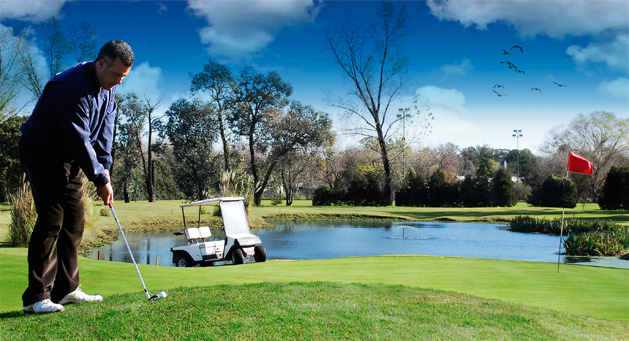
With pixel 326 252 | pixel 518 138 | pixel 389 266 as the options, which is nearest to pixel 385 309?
pixel 389 266

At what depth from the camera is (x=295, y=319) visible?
3.34m

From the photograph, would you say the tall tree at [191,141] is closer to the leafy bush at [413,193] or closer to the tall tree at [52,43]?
the tall tree at [52,43]

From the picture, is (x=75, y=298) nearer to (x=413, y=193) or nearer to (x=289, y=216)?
(x=289, y=216)

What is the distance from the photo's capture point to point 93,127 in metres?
3.61

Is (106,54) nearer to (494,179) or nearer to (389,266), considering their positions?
(389,266)

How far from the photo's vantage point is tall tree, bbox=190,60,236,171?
40250 mm

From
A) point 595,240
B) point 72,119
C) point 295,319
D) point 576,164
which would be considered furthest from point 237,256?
point 595,240

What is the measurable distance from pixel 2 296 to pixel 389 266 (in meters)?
5.21

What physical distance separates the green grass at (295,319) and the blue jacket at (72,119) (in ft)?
3.09

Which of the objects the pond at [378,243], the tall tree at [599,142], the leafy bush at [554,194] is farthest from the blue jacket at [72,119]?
the tall tree at [599,142]

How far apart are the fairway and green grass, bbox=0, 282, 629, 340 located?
0.83 m

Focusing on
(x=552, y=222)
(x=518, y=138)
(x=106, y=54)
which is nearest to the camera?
(x=106, y=54)

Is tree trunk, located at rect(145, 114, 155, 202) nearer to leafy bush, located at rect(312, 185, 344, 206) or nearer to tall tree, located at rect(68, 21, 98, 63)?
tall tree, located at rect(68, 21, 98, 63)

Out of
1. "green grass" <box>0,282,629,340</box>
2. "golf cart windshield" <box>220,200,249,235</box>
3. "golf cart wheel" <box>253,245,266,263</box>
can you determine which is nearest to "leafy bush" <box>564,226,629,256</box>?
"golf cart wheel" <box>253,245,266,263</box>
